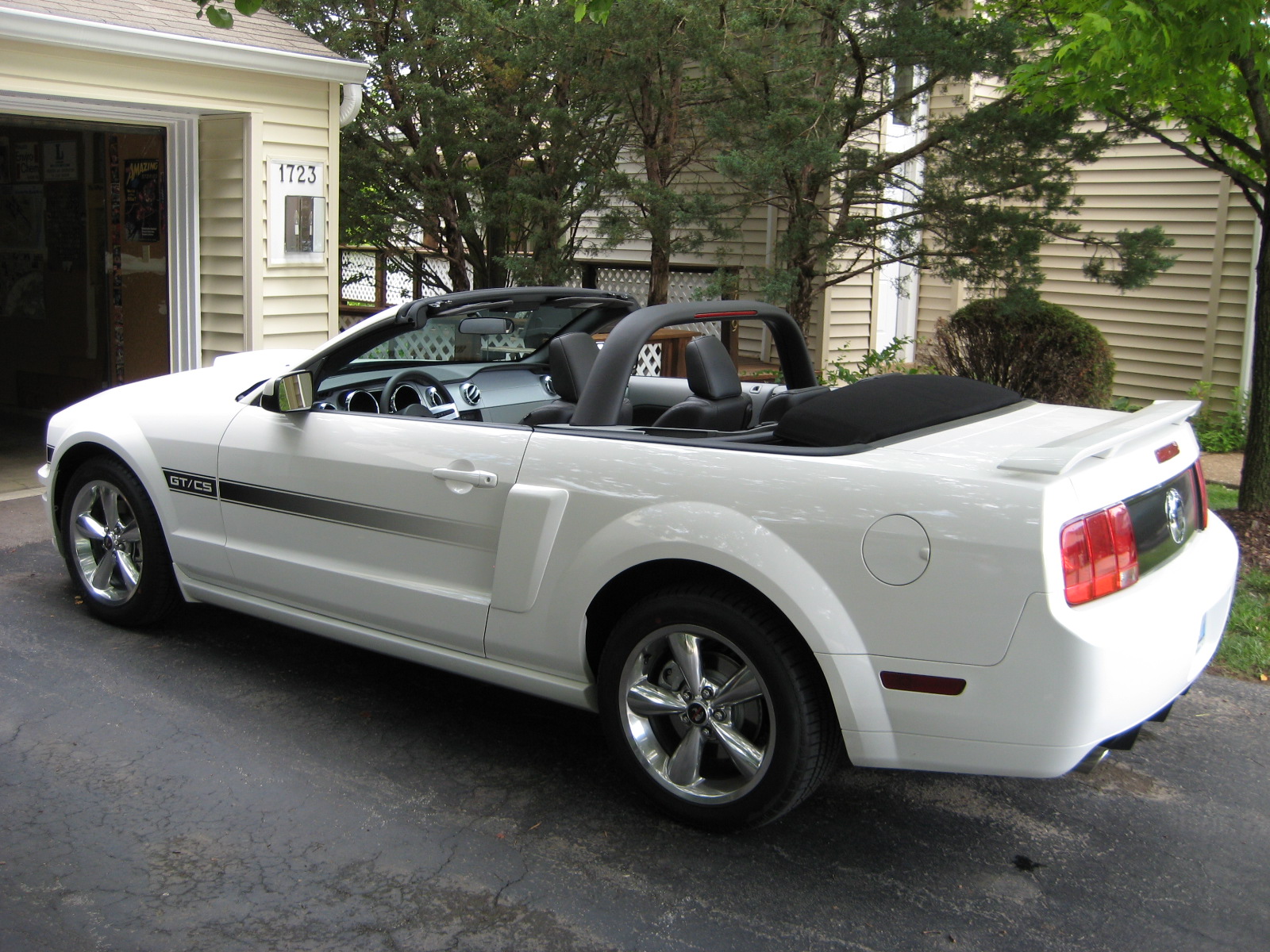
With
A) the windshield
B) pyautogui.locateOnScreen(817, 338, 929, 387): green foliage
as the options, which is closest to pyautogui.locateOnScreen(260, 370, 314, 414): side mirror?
the windshield

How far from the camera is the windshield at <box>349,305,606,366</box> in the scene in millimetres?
5684

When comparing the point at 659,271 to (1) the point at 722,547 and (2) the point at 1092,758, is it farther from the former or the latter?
(2) the point at 1092,758

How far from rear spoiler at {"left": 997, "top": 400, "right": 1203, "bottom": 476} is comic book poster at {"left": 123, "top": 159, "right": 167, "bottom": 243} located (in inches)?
327

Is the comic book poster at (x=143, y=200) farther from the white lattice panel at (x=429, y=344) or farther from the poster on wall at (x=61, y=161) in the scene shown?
the white lattice panel at (x=429, y=344)

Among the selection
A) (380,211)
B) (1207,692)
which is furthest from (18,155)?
(1207,692)

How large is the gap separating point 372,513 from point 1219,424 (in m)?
10.1

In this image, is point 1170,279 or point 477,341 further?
point 1170,279

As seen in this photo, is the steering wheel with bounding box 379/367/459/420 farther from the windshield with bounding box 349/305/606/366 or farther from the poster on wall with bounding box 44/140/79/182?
the poster on wall with bounding box 44/140/79/182

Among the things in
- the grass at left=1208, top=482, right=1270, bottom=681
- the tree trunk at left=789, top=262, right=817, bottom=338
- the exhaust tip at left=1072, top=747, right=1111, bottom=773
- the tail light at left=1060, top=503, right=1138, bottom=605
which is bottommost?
the grass at left=1208, top=482, right=1270, bottom=681

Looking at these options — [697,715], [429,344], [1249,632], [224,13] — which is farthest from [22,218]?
[1249,632]

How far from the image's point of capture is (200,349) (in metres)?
9.63

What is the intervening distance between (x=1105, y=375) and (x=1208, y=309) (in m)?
2.91

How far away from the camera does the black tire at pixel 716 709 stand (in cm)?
330

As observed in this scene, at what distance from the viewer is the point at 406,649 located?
4184mm
